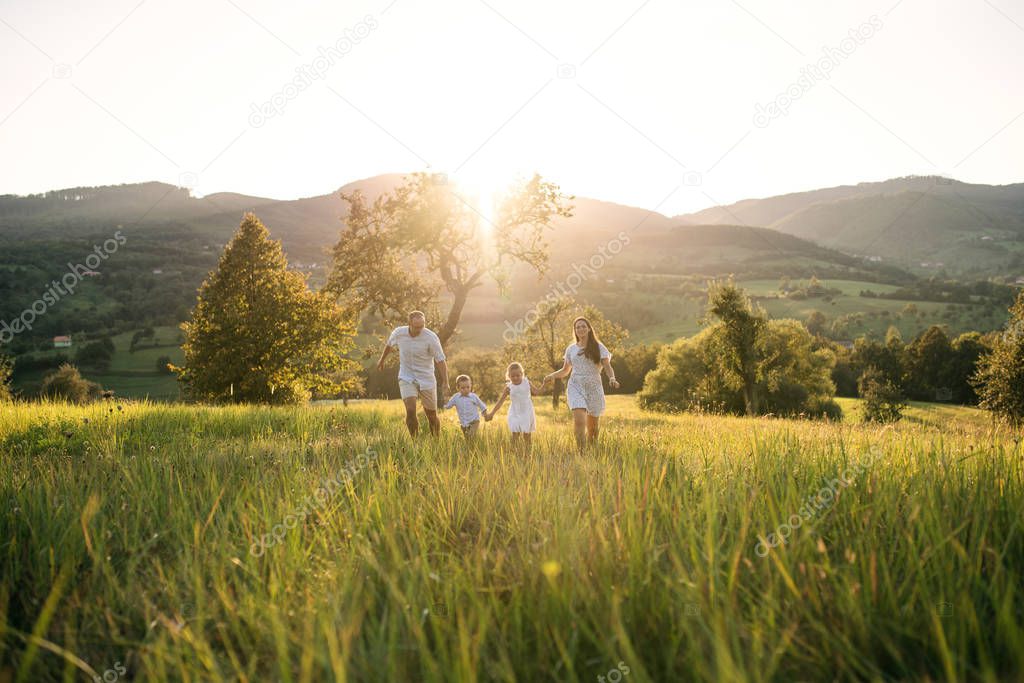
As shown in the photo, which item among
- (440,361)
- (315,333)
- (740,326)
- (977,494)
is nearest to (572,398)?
(440,361)

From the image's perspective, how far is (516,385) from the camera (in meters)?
10.4

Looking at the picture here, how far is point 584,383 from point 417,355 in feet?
11.7

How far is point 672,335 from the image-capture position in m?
122

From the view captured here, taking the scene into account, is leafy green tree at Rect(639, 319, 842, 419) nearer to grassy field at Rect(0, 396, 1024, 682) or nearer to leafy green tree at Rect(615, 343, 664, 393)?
leafy green tree at Rect(615, 343, 664, 393)

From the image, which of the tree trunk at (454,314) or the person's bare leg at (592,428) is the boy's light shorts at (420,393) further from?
the tree trunk at (454,314)

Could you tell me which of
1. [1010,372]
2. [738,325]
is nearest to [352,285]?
[738,325]

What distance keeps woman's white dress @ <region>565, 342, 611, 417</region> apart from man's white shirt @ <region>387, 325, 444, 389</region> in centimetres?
284

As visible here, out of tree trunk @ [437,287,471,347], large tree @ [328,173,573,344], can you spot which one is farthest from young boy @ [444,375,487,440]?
tree trunk @ [437,287,471,347]

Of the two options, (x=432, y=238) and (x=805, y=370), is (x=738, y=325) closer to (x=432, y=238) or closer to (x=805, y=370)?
(x=805, y=370)

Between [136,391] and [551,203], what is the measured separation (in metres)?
77.9

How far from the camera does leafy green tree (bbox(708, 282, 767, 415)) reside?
47375 millimetres

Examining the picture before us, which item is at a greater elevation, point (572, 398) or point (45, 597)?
point (572, 398)

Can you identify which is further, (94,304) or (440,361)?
(94,304)

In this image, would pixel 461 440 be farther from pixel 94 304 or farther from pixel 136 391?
pixel 94 304
